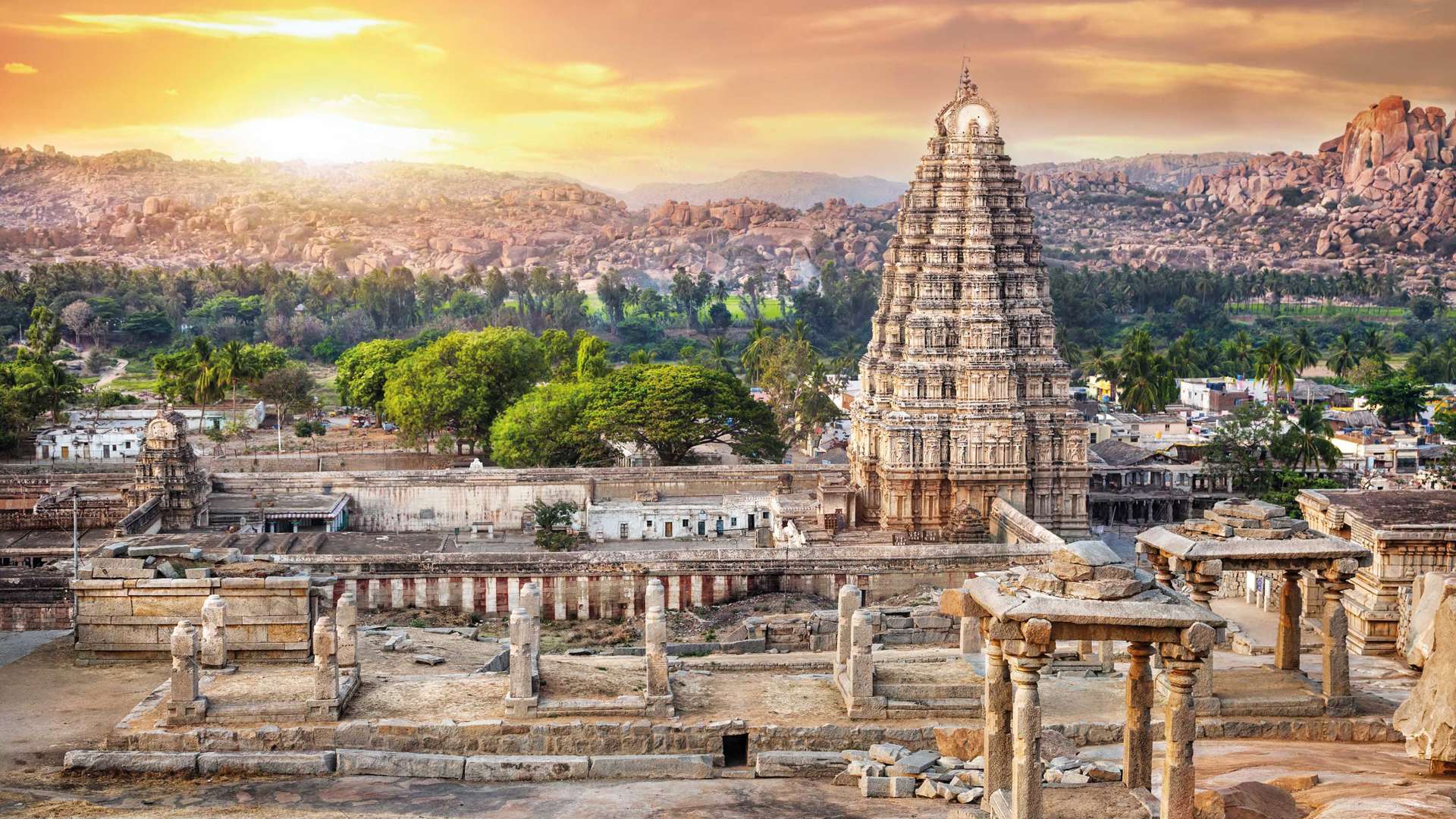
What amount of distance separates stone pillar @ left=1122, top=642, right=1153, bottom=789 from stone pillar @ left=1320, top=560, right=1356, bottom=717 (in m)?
4.50

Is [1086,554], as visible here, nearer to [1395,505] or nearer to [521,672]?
[521,672]

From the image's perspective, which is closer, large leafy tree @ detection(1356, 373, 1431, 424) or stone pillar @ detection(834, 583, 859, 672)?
stone pillar @ detection(834, 583, 859, 672)

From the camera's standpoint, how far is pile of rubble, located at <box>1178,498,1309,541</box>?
2205 centimetres

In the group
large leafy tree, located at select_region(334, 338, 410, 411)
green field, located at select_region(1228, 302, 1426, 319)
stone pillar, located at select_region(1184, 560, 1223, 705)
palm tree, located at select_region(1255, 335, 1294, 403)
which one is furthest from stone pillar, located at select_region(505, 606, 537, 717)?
green field, located at select_region(1228, 302, 1426, 319)

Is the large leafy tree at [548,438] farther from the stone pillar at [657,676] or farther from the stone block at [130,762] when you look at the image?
the stone block at [130,762]

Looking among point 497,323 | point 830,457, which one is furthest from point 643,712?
point 497,323

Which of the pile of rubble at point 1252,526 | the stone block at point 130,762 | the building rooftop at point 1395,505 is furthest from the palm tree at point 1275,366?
the stone block at point 130,762

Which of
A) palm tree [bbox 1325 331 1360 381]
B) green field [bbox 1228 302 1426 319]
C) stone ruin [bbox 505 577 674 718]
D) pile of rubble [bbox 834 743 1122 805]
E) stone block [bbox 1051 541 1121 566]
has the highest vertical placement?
green field [bbox 1228 302 1426 319]

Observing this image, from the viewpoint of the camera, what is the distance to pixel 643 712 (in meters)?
22.3

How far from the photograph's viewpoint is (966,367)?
145 feet

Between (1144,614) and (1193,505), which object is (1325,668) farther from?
(1193,505)

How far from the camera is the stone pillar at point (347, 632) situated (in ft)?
75.6

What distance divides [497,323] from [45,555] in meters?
92.0

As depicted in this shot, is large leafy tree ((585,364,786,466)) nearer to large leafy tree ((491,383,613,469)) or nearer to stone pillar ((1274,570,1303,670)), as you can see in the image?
large leafy tree ((491,383,613,469))
